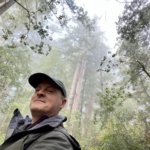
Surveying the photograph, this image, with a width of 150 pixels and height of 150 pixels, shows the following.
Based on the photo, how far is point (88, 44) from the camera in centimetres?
3316

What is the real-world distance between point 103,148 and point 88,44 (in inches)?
909

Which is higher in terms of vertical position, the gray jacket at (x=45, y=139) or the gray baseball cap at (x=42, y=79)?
the gray baseball cap at (x=42, y=79)

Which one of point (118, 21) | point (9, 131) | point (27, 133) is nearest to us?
point (27, 133)

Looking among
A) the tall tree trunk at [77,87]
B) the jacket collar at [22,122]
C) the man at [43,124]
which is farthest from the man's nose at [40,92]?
the tall tree trunk at [77,87]

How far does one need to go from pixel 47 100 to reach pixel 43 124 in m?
0.40

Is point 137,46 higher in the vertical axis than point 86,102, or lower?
higher

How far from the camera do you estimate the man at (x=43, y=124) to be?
202cm

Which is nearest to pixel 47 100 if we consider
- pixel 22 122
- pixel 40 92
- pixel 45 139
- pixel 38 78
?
pixel 40 92

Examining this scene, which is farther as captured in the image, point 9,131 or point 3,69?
point 3,69

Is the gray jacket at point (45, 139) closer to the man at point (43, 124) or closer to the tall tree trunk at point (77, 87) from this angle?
the man at point (43, 124)

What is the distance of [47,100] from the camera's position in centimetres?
256

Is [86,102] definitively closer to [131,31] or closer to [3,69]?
[3,69]

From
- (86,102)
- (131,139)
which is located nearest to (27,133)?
(131,139)

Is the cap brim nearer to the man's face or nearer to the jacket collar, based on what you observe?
the man's face
